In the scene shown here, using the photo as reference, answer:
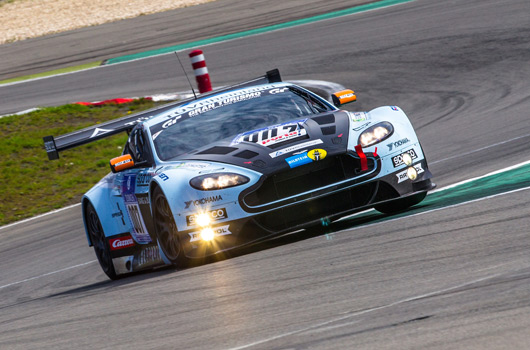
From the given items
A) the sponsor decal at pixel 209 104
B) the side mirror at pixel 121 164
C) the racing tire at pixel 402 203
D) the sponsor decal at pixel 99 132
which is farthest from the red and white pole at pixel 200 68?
the racing tire at pixel 402 203

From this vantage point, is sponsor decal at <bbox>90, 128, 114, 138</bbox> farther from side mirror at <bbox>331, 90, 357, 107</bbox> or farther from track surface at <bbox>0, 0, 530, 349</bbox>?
side mirror at <bbox>331, 90, 357, 107</bbox>

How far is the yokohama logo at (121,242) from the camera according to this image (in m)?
7.46

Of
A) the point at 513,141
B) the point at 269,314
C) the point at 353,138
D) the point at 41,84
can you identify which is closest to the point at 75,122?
the point at 41,84

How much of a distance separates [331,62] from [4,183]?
5941mm

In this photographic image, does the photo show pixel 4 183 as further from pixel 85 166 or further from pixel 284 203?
pixel 284 203

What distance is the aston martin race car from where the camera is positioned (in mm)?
5938

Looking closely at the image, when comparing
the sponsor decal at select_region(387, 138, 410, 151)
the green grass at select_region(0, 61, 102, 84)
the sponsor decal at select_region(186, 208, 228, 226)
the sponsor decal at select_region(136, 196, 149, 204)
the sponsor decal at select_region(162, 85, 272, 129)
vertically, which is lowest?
the sponsor decal at select_region(186, 208, 228, 226)

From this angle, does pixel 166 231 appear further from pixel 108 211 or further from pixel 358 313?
pixel 358 313

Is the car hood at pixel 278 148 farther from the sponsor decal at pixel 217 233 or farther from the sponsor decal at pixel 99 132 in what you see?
the sponsor decal at pixel 99 132

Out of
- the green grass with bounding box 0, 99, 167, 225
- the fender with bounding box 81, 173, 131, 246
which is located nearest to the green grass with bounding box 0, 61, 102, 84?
the green grass with bounding box 0, 99, 167, 225

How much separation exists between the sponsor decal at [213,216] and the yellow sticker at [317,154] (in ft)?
2.28

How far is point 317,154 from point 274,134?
18.8 inches

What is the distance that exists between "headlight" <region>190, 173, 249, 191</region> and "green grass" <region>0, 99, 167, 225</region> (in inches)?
239

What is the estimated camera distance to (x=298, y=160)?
5.95 meters
